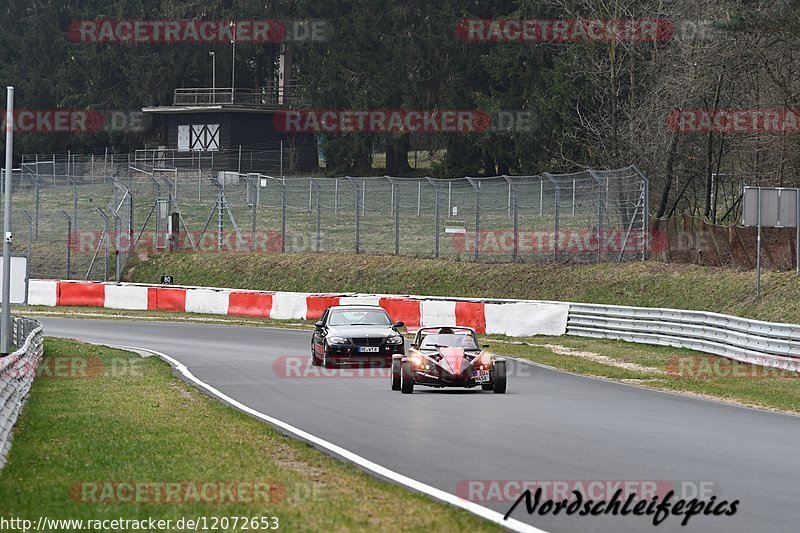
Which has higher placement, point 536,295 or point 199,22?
point 199,22

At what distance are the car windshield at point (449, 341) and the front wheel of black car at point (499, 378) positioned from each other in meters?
0.48

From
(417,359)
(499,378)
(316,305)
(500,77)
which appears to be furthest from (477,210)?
(500,77)

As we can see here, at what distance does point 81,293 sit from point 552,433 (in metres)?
36.9

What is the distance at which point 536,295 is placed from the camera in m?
41.0

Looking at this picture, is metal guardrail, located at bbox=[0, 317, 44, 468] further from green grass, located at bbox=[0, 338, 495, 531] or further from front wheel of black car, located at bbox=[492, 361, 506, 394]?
front wheel of black car, located at bbox=[492, 361, 506, 394]

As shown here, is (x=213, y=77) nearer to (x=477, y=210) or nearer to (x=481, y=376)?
(x=477, y=210)

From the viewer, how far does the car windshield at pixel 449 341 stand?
69.5 feet

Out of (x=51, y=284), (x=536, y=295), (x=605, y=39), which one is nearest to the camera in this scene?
(x=536, y=295)

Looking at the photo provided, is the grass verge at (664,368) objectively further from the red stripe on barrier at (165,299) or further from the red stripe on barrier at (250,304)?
the red stripe on barrier at (165,299)

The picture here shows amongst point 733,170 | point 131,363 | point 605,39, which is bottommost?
point 131,363

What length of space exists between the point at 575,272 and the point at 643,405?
2214cm

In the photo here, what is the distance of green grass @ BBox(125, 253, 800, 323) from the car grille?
10.1 m

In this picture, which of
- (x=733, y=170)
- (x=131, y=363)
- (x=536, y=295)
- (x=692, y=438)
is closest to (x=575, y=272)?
(x=536, y=295)

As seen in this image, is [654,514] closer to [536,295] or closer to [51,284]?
[536,295]
